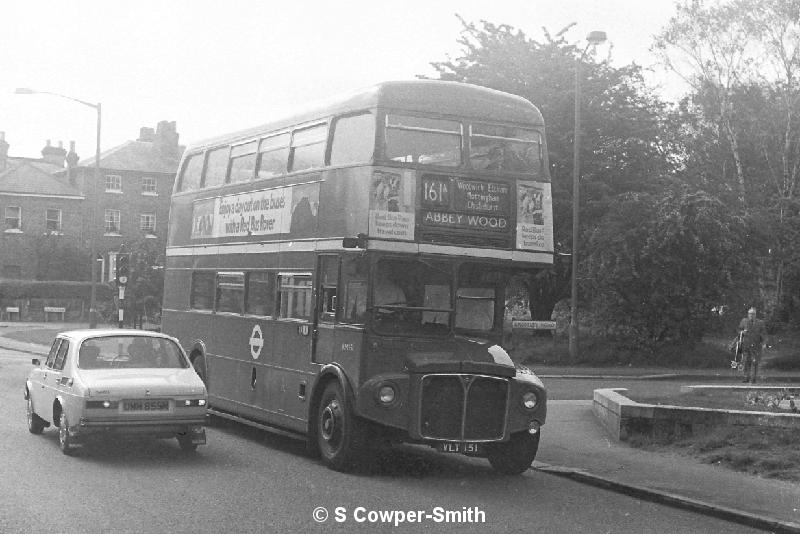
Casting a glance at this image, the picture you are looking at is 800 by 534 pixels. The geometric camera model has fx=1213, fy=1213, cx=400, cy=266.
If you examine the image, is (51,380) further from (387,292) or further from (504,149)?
(504,149)

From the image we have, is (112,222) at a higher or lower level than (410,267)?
higher

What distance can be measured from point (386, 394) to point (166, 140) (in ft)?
247

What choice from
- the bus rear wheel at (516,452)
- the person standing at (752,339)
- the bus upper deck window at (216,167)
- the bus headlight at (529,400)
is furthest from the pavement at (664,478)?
the person standing at (752,339)

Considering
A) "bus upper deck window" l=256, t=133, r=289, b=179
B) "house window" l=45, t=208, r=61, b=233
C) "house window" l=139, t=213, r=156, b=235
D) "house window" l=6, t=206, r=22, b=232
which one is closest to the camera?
"bus upper deck window" l=256, t=133, r=289, b=179

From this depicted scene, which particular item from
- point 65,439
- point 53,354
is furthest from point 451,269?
point 53,354

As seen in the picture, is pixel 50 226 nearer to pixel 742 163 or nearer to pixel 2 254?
pixel 2 254

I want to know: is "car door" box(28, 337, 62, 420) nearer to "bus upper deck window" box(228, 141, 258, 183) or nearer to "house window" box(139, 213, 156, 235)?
"bus upper deck window" box(228, 141, 258, 183)

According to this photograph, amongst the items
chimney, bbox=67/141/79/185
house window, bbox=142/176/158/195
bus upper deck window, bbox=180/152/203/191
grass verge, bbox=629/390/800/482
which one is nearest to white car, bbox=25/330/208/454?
bus upper deck window, bbox=180/152/203/191

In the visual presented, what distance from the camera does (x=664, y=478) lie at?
12.2 metres

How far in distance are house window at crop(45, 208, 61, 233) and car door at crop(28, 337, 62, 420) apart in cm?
6574

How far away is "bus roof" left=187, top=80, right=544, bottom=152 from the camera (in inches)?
522

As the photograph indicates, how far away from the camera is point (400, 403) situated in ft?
40.7

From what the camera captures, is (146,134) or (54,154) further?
(54,154)

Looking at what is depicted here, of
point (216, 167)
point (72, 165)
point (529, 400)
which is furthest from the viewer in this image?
point (72, 165)
